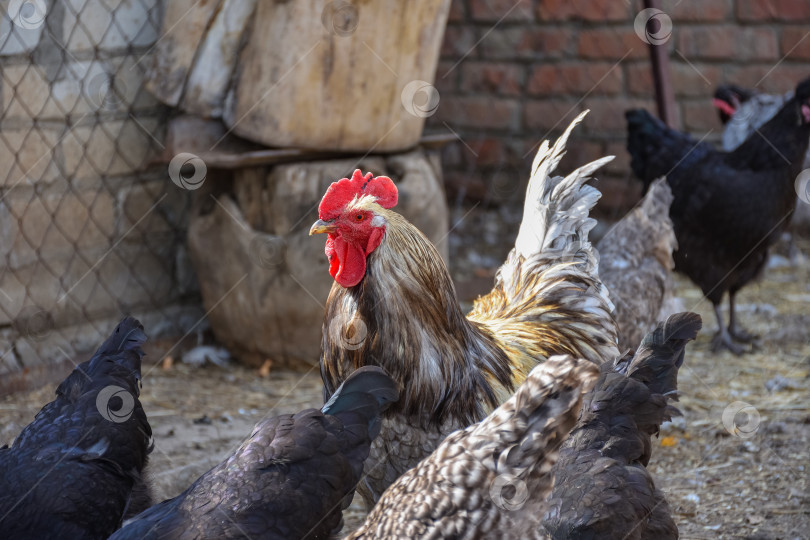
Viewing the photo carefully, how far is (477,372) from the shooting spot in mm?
2973

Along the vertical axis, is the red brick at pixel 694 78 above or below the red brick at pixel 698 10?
below

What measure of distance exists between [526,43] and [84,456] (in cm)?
551

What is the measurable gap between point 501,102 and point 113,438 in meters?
5.29

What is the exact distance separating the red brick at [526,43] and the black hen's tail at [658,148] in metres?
1.83

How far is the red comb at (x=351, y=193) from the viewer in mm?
2918

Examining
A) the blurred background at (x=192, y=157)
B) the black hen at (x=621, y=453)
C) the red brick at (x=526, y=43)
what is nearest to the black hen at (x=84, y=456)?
the black hen at (x=621, y=453)

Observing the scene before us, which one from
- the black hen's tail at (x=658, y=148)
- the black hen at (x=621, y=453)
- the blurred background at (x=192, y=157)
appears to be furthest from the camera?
the black hen's tail at (x=658, y=148)

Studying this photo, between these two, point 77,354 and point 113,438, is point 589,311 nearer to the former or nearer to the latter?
point 113,438

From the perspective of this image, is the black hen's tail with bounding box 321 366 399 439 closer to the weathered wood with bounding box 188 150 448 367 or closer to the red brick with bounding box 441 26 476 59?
the weathered wood with bounding box 188 150 448 367

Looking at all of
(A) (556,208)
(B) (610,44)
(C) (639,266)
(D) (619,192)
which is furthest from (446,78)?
(A) (556,208)

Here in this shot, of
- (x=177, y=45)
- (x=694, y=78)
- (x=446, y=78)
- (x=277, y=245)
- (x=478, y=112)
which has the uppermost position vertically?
(x=177, y=45)

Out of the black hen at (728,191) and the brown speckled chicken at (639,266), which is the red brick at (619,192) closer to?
the black hen at (728,191)

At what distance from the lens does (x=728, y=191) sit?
545cm

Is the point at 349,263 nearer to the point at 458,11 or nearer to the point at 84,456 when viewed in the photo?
the point at 84,456
